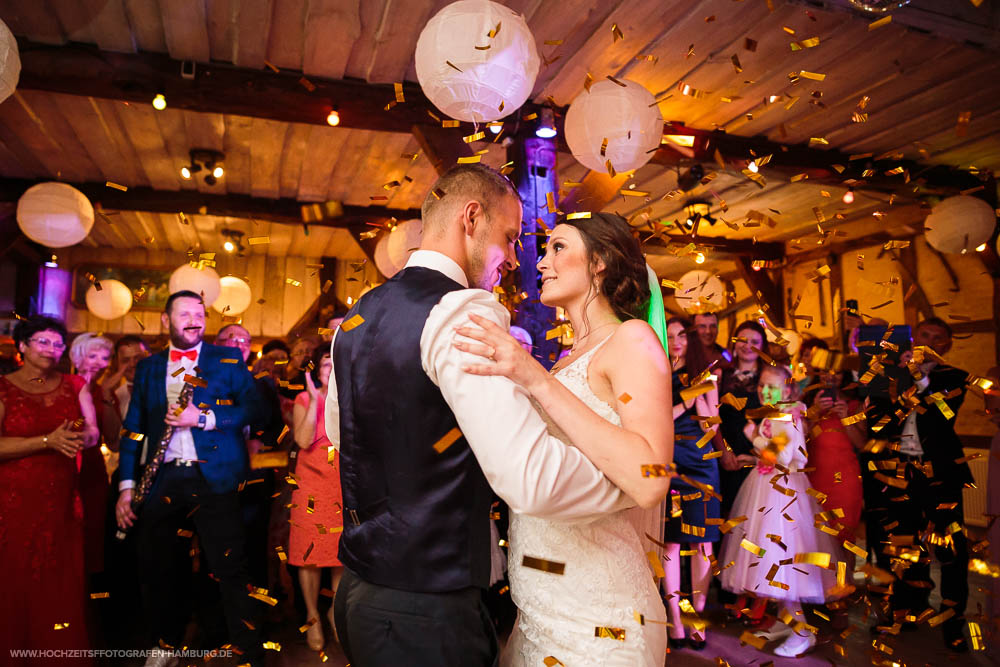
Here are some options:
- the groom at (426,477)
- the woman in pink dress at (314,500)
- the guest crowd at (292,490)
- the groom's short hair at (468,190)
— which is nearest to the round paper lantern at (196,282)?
the guest crowd at (292,490)

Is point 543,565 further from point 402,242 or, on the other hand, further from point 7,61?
point 402,242

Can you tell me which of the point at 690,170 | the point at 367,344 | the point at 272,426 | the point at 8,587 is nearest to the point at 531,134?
the point at 690,170

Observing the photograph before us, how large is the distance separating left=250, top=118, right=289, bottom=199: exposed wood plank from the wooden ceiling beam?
170mm

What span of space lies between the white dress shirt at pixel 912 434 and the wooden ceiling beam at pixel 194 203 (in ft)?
19.6

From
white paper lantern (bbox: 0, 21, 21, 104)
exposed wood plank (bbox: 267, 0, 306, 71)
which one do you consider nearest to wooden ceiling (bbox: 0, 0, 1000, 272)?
exposed wood plank (bbox: 267, 0, 306, 71)

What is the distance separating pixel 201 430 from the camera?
3201 mm

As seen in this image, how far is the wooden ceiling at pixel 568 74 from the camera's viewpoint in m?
3.62

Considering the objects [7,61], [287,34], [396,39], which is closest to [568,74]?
[396,39]

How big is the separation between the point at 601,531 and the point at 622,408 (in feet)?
1.03

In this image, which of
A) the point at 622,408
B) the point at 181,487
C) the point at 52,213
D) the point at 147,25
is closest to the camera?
the point at 622,408

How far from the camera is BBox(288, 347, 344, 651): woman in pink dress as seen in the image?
3.64m

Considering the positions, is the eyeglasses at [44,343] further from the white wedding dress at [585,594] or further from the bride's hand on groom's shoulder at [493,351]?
the bride's hand on groom's shoulder at [493,351]

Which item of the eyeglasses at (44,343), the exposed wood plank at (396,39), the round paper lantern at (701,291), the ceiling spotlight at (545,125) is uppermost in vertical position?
the exposed wood plank at (396,39)

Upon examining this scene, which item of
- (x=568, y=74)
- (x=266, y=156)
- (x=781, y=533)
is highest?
(x=266, y=156)
